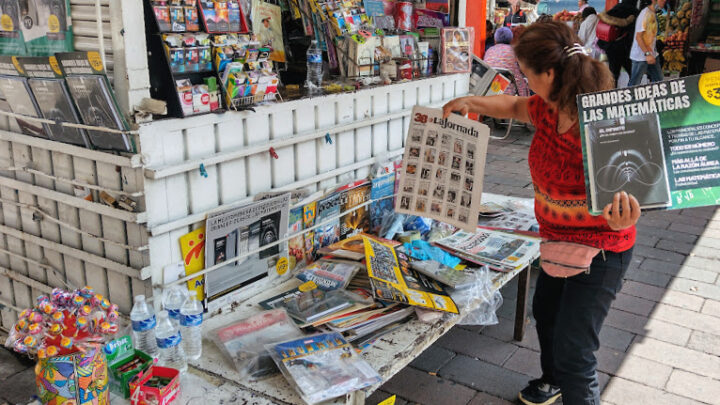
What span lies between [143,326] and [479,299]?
4.63 ft

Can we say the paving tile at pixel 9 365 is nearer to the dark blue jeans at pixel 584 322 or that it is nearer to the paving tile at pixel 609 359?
the dark blue jeans at pixel 584 322

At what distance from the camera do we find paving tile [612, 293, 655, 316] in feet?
12.4

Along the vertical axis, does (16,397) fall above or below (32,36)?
below

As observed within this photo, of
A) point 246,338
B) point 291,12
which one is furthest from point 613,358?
point 291,12

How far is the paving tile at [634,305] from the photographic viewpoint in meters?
3.78

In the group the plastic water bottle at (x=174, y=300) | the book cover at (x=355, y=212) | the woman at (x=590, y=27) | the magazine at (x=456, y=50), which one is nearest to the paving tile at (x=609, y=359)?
the book cover at (x=355, y=212)

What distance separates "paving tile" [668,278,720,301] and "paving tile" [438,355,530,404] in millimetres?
1639

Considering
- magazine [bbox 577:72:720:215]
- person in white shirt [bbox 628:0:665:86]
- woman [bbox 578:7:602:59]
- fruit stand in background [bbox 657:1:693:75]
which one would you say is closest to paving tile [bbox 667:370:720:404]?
magazine [bbox 577:72:720:215]

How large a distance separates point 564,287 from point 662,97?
2.52 ft

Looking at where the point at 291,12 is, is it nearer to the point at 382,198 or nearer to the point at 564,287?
the point at 382,198

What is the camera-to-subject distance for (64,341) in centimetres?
167

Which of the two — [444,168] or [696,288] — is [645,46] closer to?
[696,288]

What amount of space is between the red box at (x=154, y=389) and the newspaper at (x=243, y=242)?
0.60 metres

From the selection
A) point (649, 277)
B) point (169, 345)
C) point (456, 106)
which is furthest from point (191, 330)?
point (649, 277)
